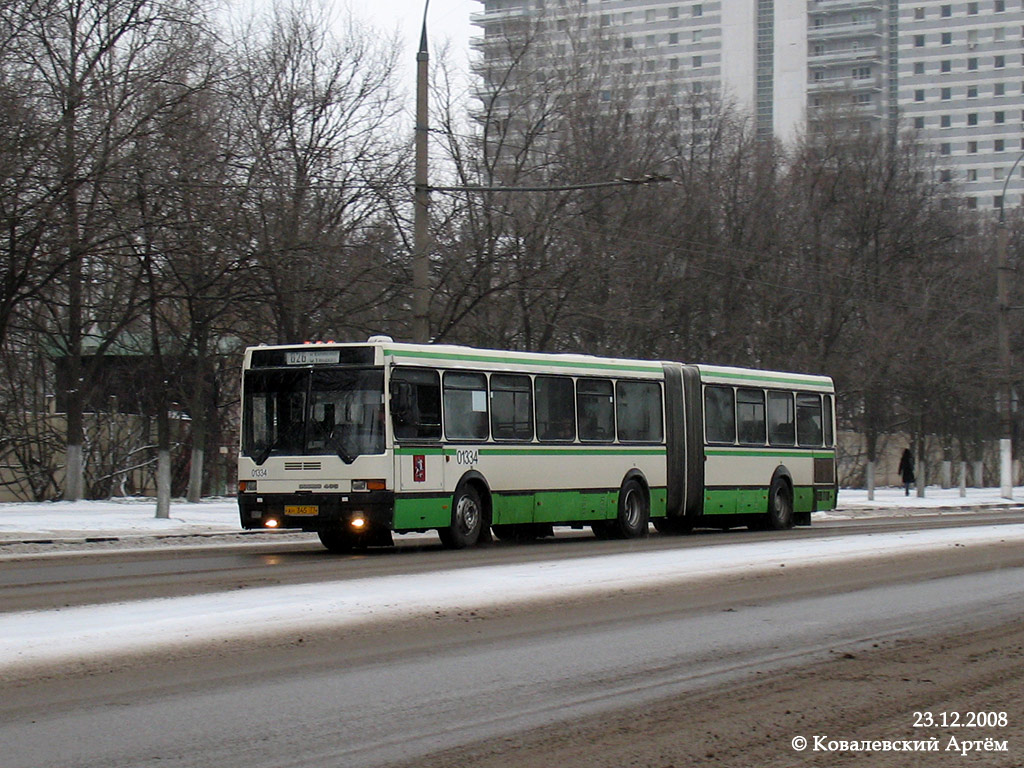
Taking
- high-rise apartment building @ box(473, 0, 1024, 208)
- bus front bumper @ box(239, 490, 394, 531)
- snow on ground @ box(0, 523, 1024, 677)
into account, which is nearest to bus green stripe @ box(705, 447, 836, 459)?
snow on ground @ box(0, 523, 1024, 677)

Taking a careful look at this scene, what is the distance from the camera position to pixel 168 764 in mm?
6652

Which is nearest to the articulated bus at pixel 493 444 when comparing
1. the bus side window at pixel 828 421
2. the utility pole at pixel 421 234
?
the bus side window at pixel 828 421

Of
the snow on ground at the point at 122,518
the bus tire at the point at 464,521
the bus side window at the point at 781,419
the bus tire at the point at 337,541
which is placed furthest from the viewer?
the bus side window at the point at 781,419

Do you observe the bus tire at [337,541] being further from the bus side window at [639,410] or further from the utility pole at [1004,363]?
the utility pole at [1004,363]

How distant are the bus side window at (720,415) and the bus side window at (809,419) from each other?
8.88 ft

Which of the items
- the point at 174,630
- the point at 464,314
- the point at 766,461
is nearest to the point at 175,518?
the point at 464,314

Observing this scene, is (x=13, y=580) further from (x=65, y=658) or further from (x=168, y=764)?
(x=168, y=764)

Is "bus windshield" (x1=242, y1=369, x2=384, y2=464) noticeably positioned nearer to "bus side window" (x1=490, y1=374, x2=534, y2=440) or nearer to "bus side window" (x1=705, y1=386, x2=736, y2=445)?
"bus side window" (x1=490, y1=374, x2=534, y2=440)

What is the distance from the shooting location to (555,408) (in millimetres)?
23344

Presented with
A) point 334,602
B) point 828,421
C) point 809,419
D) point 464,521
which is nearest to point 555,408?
point 464,521

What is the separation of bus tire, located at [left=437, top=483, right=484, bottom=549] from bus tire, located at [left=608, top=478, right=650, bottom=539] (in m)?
3.63

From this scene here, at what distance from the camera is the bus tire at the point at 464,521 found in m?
20.9

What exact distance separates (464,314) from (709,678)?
24.9 metres

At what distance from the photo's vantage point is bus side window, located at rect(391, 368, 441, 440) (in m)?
20.0
